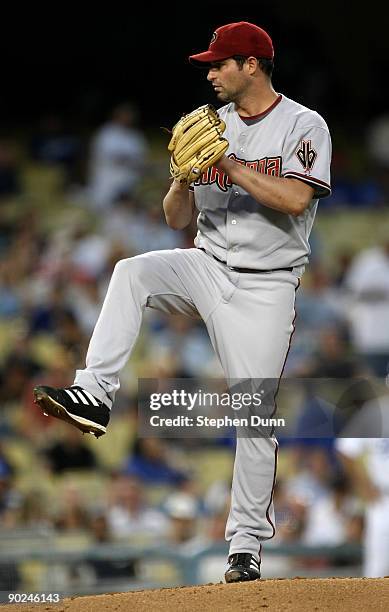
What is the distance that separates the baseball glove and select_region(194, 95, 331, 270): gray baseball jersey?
215 millimetres

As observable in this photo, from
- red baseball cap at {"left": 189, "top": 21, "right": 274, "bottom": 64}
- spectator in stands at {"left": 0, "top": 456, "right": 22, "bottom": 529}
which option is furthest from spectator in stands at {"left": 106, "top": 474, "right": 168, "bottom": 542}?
red baseball cap at {"left": 189, "top": 21, "right": 274, "bottom": 64}

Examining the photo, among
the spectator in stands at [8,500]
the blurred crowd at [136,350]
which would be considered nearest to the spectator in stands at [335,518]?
the blurred crowd at [136,350]

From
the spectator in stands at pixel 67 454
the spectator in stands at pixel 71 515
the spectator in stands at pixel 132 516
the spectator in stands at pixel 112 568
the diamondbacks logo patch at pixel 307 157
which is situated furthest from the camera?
the spectator in stands at pixel 67 454

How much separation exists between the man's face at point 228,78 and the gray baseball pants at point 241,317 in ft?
1.79

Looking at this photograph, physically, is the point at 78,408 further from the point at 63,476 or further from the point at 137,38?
the point at 137,38

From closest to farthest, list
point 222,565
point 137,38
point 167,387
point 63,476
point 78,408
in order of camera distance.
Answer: point 78,408
point 167,387
point 222,565
point 63,476
point 137,38

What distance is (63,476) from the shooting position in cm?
670

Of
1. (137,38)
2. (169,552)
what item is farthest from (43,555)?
(137,38)

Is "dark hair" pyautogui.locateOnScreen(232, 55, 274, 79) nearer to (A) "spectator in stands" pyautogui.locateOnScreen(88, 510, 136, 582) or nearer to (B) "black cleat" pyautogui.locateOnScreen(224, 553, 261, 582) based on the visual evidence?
(B) "black cleat" pyautogui.locateOnScreen(224, 553, 261, 582)

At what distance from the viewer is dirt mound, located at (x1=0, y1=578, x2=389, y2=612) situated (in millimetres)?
3389

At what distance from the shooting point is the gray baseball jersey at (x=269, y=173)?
3.64 meters

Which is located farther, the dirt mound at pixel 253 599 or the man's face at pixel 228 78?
the man's face at pixel 228 78

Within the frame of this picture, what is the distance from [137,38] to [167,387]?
6.84m

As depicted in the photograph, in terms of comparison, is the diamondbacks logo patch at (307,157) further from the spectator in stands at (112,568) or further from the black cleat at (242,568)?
the spectator in stands at (112,568)
